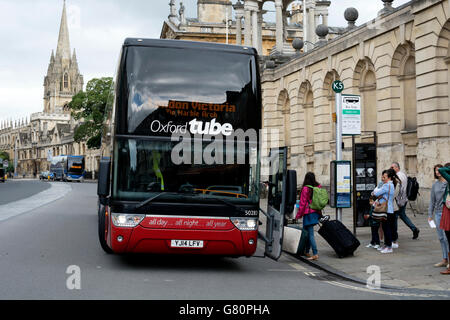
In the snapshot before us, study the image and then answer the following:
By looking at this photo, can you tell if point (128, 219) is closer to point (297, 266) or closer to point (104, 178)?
point (104, 178)

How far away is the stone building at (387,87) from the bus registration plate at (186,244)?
6.81m

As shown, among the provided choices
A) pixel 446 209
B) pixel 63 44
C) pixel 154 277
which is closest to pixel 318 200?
pixel 446 209

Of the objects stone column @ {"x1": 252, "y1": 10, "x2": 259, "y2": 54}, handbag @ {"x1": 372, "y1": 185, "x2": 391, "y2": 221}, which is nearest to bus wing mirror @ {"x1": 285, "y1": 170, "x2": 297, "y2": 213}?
handbag @ {"x1": 372, "y1": 185, "x2": 391, "y2": 221}

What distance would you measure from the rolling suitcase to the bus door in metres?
1.28

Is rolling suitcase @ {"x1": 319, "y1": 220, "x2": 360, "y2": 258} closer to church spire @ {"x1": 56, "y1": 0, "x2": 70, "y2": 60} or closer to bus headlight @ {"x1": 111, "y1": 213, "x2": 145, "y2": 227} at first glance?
bus headlight @ {"x1": 111, "y1": 213, "x2": 145, "y2": 227}

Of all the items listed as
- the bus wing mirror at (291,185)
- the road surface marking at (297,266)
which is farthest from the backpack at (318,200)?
the bus wing mirror at (291,185)

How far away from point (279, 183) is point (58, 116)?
168 m

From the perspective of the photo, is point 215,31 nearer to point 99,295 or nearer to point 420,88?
point 420,88

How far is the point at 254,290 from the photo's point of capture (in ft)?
25.2

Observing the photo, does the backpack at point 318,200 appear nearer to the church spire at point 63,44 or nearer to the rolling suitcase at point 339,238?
the rolling suitcase at point 339,238

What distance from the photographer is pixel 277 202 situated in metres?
10.5

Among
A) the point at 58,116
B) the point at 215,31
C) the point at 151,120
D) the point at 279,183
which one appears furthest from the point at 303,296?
the point at 58,116

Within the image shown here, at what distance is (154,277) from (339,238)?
4.17m

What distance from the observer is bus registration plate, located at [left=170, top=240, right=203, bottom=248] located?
28.9 ft
